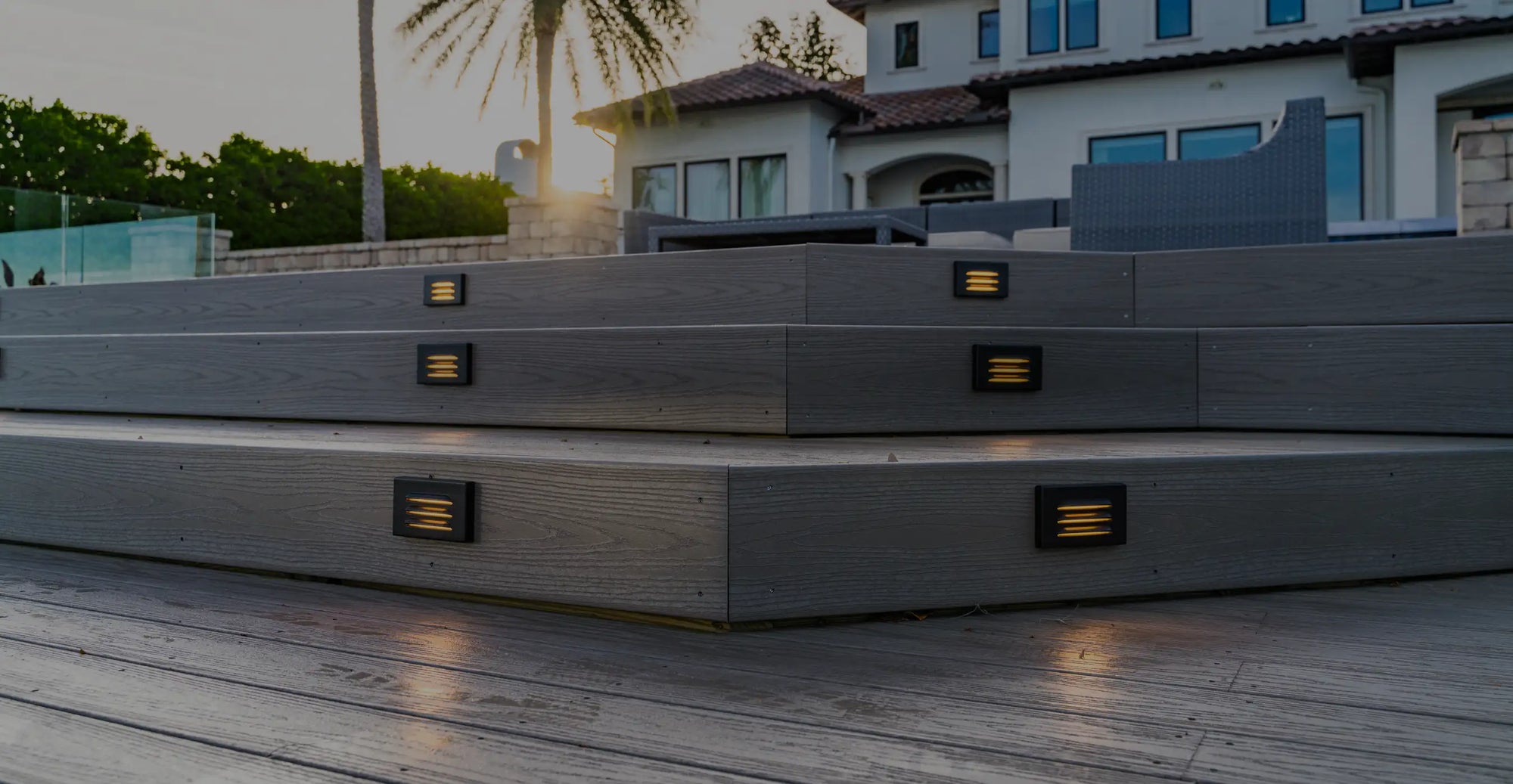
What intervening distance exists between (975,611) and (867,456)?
1.19 ft

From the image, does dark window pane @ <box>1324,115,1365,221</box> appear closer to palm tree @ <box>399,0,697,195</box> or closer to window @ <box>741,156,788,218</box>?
window @ <box>741,156,788,218</box>

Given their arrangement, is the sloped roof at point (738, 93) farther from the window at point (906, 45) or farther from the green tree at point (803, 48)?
the green tree at point (803, 48)

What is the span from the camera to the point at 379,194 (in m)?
13.6

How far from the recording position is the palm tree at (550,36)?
13758 millimetres

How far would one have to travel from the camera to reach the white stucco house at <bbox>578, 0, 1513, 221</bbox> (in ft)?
36.4

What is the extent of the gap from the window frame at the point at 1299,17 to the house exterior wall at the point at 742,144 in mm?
5508

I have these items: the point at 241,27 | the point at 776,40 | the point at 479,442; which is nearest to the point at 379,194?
the point at 241,27

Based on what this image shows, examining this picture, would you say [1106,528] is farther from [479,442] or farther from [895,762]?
[479,442]

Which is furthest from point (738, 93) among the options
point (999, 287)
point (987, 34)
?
point (999, 287)

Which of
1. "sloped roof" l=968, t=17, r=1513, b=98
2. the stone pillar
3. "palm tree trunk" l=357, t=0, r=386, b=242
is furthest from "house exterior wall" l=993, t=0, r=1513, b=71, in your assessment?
"palm tree trunk" l=357, t=0, r=386, b=242

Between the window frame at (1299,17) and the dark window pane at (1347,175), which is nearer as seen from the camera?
the dark window pane at (1347,175)

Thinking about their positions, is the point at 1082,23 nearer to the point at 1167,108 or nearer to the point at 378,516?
the point at 1167,108

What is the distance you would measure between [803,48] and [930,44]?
17.4 m

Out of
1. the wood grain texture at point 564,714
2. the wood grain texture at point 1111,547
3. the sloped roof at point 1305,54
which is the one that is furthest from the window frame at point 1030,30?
the wood grain texture at point 564,714
